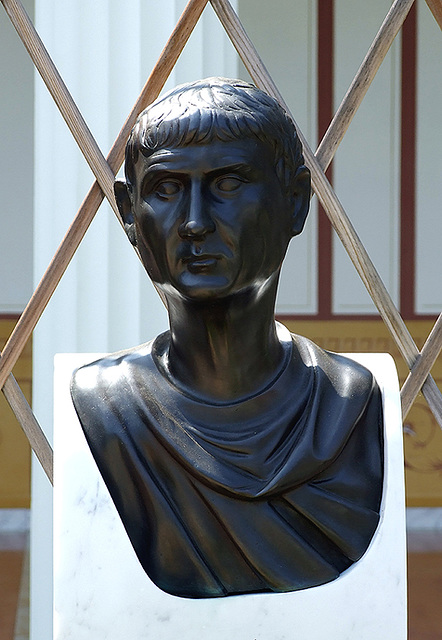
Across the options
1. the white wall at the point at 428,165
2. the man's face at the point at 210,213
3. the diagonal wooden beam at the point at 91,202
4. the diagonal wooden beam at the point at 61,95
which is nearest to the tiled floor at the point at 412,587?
the white wall at the point at 428,165

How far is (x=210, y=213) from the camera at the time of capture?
0.84 metres

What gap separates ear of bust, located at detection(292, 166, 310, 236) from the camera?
0.91 m

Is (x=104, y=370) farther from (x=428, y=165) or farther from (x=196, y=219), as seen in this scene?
(x=428, y=165)

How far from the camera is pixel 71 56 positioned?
1422 millimetres

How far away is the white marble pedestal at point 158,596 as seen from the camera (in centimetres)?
87

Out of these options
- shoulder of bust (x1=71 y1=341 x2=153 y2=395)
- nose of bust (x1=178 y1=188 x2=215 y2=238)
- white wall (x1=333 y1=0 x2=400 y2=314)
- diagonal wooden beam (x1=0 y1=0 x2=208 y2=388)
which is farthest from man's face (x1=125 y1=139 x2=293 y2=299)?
white wall (x1=333 y1=0 x2=400 y2=314)

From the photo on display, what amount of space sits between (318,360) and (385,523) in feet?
0.57

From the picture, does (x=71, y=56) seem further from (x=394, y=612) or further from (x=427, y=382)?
(x=394, y=612)

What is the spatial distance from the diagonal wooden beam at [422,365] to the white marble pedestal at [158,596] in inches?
16.6

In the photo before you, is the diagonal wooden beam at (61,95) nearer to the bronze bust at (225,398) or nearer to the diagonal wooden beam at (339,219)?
the diagonal wooden beam at (339,219)

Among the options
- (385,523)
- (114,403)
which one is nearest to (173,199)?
(114,403)

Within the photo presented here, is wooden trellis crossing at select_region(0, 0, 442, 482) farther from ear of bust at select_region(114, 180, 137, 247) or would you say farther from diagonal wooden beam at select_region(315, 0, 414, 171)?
ear of bust at select_region(114, 180, 137, 247)

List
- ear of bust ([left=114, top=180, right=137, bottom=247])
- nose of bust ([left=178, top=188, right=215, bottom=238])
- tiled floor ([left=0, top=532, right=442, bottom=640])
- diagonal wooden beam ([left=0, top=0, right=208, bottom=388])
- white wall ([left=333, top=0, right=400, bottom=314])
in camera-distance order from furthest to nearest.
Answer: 1. white wall ([left=333, top=0, right=400, bottom=314])
2. tiled floor ([left=0, top=532, right=442, bottom=640])
3. diagonal wooden beam ([left=0, top=0, right=208, bottom=388])
4. ear of bust ([left=114, top=180, right=137, bottom=247])
5. nose of bust ([left=178, top=188, right=215, bottom=238])

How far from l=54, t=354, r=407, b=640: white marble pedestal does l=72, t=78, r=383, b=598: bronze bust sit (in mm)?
14
